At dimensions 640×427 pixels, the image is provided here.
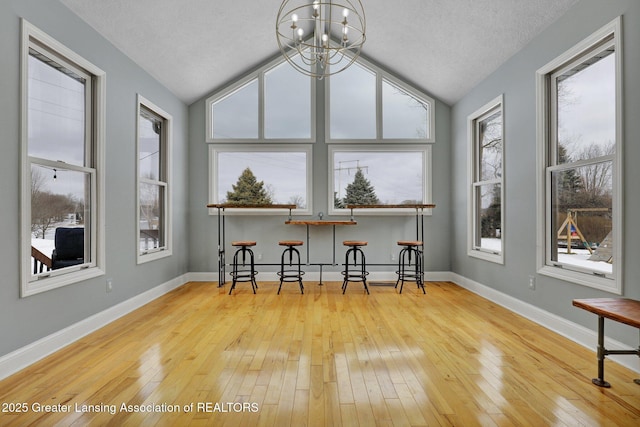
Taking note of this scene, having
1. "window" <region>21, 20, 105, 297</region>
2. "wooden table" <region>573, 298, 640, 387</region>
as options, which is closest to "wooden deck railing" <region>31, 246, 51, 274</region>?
"window" <region>21, 20, 105, 297</region>

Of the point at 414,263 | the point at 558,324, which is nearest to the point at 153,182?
the point at 414,263

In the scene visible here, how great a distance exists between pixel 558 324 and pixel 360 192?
10.9 ft

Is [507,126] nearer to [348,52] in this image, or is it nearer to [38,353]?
[348,52]

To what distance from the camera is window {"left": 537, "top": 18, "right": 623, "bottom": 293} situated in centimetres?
267

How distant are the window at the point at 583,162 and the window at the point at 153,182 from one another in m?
4.51

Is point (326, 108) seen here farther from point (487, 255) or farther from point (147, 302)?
point (147, 302)

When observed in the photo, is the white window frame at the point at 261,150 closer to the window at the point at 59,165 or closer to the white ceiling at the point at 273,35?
the white ceiling at the point at 273,35

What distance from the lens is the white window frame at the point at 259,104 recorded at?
18.7ft

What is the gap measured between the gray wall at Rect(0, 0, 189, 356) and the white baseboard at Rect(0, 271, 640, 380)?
0.06 metres

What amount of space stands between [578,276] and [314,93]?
4.43 meters

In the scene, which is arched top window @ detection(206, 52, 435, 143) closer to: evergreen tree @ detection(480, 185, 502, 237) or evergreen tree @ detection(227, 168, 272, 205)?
evergreen tree @ detection(227, 168, 272, 205)

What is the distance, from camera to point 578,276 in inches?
117

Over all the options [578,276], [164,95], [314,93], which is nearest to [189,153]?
[164,95]

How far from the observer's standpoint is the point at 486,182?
4.67m
